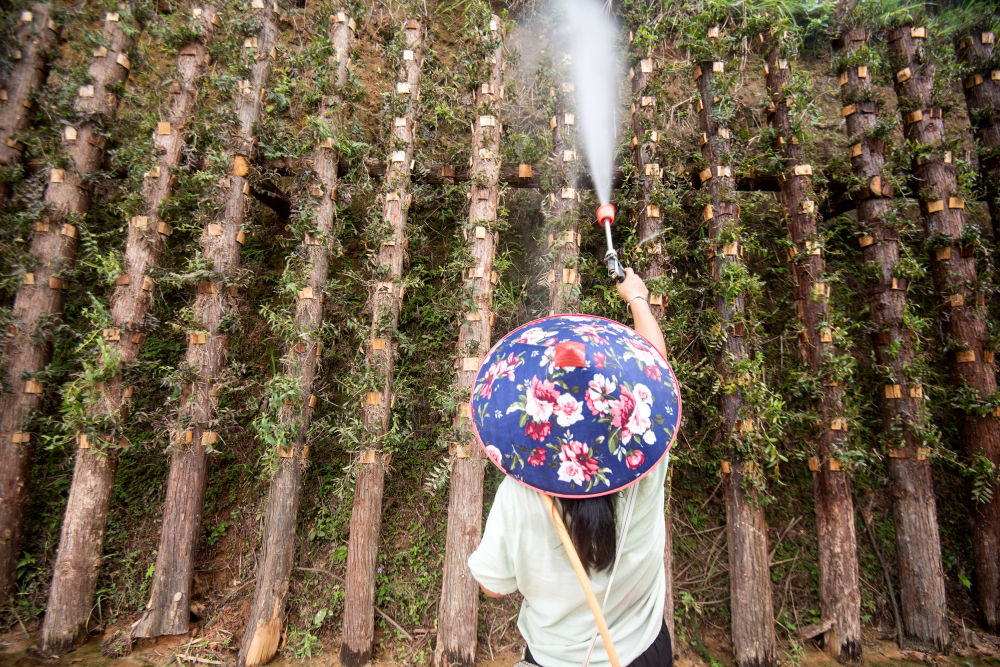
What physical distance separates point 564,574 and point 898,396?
3449 mm

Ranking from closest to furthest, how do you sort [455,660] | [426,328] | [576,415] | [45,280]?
[576,415] → [455,660] → [45,280] → [426,328]

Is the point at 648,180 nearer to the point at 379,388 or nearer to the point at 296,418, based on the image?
the point at 379,388

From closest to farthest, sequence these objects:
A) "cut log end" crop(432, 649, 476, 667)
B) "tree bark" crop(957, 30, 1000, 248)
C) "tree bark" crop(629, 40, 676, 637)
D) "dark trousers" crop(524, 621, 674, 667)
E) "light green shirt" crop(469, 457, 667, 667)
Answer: "light green shirt" crop(469, 457, 667, 667) → "dark trousers" crop(524, 621, 674, 667) → "cut log end" crop(432, 649, 476, 667) → "tree bark" crop(629, 40, 676, 637) → "tree bark" crop(957, 30, 1000, 248)

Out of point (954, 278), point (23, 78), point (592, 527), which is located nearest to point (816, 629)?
point (954, 278)

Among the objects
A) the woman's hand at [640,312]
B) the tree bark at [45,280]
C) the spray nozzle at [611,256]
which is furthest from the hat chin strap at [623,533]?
the tree bark at [45,280]

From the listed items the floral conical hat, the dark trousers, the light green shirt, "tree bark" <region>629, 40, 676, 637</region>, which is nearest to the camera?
the floral conical hat

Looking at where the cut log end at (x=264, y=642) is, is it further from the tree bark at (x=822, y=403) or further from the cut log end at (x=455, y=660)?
the tree bark at (x=822, y=403)

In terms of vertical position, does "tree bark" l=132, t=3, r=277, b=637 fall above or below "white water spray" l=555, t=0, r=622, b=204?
below

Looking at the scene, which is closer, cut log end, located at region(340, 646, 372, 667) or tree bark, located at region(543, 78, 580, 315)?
cut log end, located at region(340, 646, 372, 667)

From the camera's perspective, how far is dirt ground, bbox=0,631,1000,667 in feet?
9.89

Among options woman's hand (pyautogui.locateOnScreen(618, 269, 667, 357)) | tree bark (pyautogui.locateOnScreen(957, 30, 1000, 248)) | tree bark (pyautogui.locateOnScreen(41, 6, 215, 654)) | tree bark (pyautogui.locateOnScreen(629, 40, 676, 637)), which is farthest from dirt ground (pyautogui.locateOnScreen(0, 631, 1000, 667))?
tree bark (pyautogui.locateOnScreen(957, 30, 1000, 248))

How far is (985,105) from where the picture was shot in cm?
394

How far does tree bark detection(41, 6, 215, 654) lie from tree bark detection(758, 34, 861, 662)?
4.89 meters

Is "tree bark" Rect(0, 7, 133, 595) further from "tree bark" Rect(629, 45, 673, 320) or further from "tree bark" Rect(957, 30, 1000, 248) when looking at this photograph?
"tree bark" Rect(957, 30, 1000, 248)
